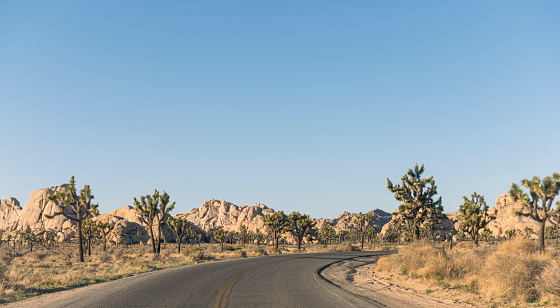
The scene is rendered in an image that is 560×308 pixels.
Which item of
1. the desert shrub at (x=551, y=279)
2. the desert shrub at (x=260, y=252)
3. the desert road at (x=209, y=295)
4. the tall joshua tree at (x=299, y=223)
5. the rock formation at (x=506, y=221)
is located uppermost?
the desert shrub at (x=551, y=279)

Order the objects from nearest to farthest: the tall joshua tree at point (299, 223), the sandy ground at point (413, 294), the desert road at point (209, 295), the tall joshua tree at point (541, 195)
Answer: the desert road at point (209, 295), the sandy ground at point (413, 294), the tall joshua tree at point (541, 195), the tall joshua tree at point (299, 223)

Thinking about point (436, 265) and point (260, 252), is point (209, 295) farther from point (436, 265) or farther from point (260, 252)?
point (260, 252)

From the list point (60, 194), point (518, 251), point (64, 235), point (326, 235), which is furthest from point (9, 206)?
point (518, 251)

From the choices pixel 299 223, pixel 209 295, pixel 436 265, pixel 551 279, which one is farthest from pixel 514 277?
pixel 299 223

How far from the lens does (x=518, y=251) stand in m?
18.0

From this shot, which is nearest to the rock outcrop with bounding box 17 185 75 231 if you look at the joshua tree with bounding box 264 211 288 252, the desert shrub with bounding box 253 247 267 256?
the joshua tree with bounding box 264 211 288 252

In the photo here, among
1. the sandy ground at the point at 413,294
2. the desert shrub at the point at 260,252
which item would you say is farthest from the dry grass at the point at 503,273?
the desert shrub at the point at 260,252

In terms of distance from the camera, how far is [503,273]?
41.3 feet

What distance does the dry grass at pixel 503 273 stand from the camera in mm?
11344

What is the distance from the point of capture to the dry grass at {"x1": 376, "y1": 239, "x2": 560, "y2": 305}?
11.3m

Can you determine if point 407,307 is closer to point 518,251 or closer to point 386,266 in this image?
point 518,251

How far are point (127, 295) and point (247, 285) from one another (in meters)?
4.76

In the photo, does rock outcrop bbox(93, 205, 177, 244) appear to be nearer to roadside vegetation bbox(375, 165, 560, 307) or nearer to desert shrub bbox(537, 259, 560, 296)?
roadside vegetation bbox(375, 165, 560, 307)

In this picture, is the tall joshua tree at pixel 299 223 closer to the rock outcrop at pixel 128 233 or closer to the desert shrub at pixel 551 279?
the rock outcrop at pixel 128 233
